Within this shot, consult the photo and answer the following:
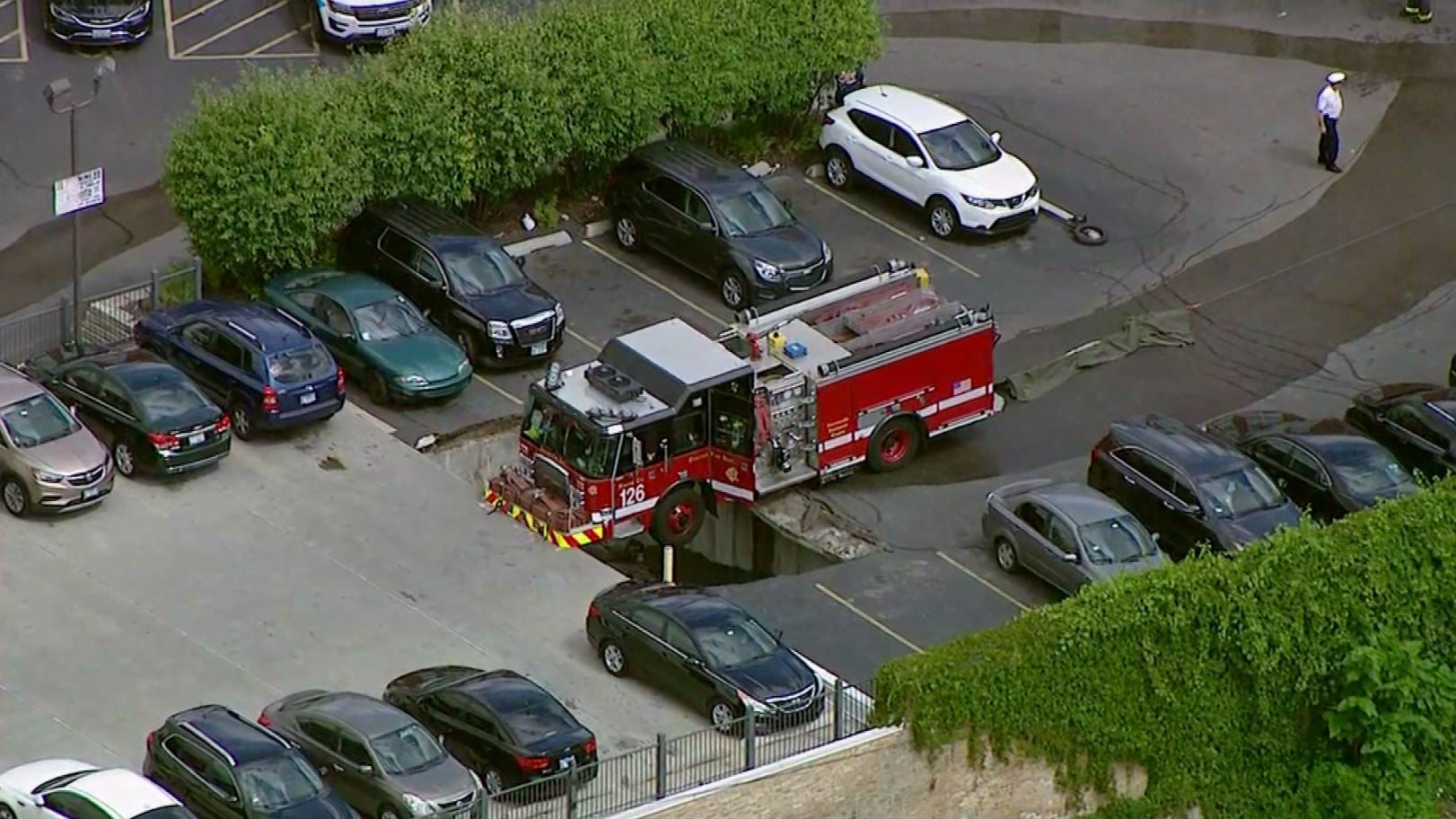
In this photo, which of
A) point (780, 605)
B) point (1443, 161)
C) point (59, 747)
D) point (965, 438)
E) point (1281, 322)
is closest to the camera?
point (59, 747)

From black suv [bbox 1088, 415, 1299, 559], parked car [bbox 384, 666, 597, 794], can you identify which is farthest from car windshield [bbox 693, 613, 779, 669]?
black suv [bbox 1088, 415, 1299, 559]

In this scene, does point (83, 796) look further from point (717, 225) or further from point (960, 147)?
point (960, 147)

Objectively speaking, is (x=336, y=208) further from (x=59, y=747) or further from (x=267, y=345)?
(x=59, y=747)

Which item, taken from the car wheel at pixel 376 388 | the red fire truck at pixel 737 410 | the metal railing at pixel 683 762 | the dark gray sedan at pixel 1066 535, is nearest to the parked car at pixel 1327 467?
the dark gray sedan at pixel 1066 535

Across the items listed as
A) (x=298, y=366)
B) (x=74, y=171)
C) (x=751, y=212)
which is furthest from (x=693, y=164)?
(x=74, y=171)

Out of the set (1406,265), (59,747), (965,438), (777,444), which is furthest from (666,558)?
(1406,265)

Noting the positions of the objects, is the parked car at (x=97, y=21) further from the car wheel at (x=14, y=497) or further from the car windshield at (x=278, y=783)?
the car windshield at (x=278, y=783)

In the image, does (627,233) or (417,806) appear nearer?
(417,806)

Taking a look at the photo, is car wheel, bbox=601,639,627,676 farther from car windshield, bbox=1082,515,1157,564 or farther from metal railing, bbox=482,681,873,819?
car windshield, bbox=1082,515,1157,564
